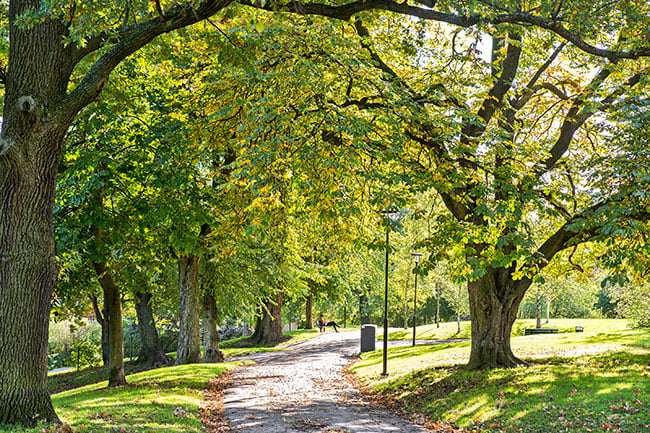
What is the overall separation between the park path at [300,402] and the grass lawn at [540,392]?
3.75 feet

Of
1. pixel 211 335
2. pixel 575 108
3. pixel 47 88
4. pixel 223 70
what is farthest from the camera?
pixel 211 335

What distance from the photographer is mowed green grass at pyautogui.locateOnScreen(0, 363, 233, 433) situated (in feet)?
27.6

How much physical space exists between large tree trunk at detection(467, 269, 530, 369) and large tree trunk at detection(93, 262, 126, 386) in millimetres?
9658

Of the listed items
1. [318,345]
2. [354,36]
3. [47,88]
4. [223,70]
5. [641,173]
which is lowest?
[318,345]

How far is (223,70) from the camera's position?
1162cm

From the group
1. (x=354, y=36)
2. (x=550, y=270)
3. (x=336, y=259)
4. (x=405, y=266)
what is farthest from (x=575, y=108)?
(x=405, y=266)

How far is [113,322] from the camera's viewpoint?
14086 millimetres

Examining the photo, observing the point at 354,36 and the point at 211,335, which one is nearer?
the point at 354,36

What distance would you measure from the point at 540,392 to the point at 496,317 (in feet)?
10.3

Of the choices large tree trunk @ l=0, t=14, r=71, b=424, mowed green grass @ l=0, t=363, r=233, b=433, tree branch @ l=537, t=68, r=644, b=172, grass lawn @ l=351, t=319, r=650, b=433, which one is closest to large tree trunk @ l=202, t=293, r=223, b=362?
mowed green grass @ l=0, t=363, r=233, b=433

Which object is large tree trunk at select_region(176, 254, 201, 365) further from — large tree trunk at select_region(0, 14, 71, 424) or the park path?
large tree trunk at select_region(0, 14, 71, 424)

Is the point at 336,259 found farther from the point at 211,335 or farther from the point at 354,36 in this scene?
the point at 354,36

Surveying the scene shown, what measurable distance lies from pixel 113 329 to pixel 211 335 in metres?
8.98

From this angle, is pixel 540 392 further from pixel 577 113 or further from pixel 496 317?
pixel 577 113
